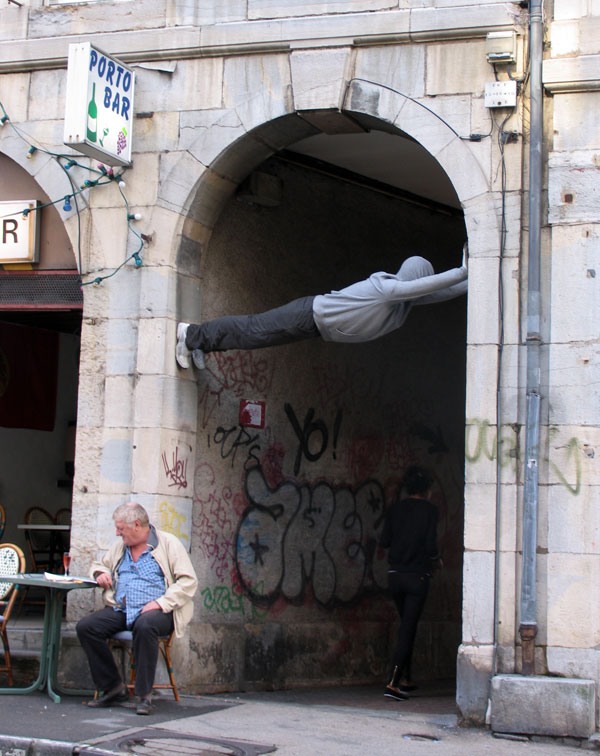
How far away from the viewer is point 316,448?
1027 centimetres

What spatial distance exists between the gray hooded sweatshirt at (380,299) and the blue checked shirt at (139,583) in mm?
2013

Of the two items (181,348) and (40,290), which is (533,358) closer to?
(181,348)

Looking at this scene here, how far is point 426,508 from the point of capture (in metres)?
9.08

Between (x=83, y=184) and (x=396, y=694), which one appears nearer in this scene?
(x=83, y=184)

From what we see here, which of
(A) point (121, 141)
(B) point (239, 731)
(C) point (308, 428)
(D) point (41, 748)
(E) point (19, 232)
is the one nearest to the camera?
(D) point (41, 748)

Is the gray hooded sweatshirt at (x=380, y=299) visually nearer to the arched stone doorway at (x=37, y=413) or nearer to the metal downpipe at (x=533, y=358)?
the metal downpipe at (x=533, y=358)

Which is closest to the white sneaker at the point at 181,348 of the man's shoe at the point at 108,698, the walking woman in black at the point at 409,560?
the walking woman in black at the point at 409,560

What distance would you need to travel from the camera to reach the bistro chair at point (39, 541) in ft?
36.4

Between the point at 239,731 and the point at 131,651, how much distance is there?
1.32 metres

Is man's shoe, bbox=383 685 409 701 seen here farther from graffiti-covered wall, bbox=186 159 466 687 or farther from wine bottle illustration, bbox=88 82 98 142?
wine bottle illustration, bbox=88 82 98 142

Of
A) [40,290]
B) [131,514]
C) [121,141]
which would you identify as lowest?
[131,514]

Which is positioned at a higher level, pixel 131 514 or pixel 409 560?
pixel 131 514

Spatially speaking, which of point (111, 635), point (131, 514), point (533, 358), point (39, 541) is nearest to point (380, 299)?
point (533, 358)

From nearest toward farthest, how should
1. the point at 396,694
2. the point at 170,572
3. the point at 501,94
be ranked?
the point at 170,572 → the point at 501,94 → the point at 396,694
